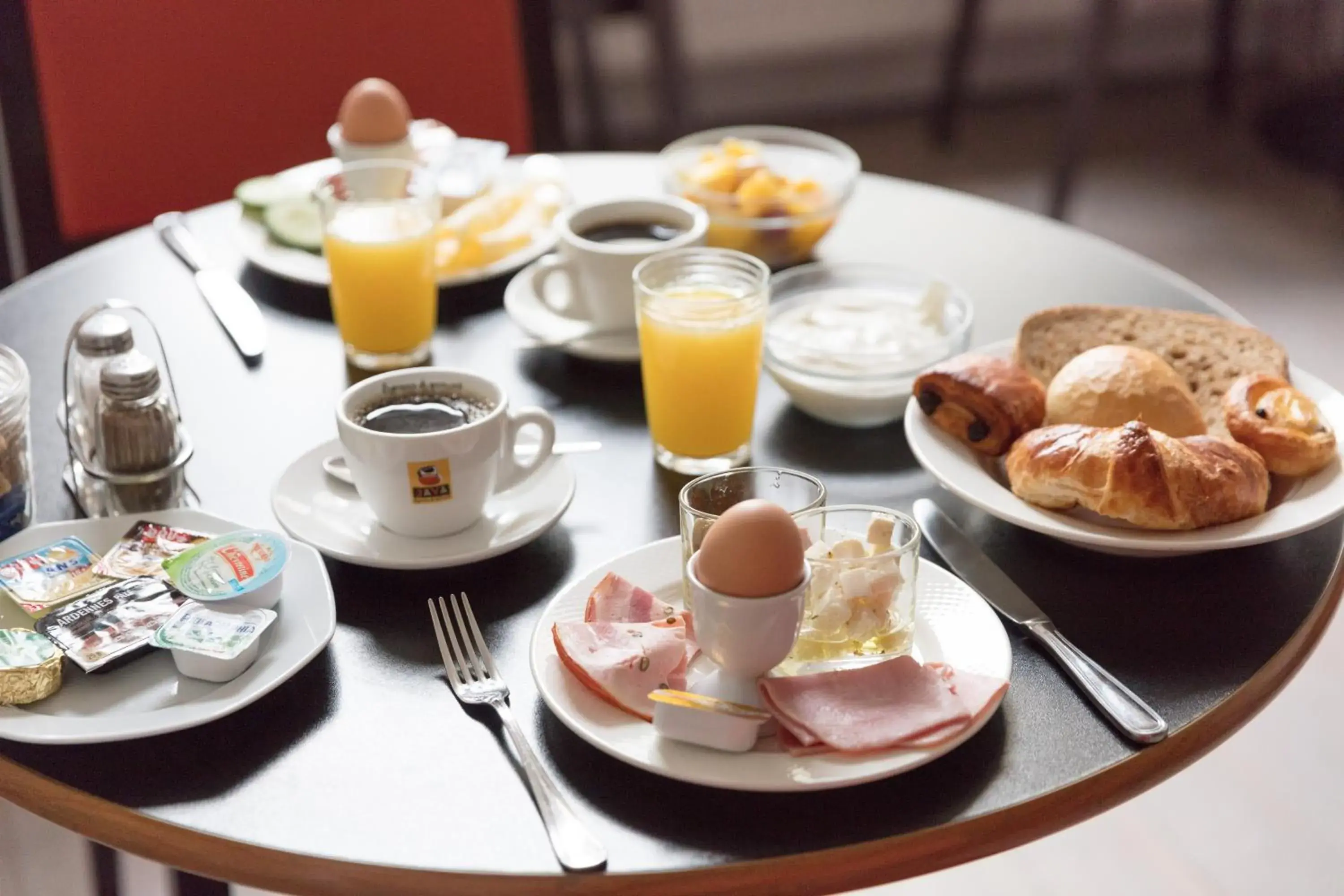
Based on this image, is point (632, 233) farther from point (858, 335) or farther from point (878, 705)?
point (878, 705)

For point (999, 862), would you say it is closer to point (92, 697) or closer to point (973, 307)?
point (973, 307)

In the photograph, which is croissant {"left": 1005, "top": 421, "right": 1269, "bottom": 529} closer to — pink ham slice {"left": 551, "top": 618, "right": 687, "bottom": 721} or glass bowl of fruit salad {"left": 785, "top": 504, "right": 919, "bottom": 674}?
glass bowl of fruit salad {"left": 785, "top": 504, "right": 919, "bottom": 674}

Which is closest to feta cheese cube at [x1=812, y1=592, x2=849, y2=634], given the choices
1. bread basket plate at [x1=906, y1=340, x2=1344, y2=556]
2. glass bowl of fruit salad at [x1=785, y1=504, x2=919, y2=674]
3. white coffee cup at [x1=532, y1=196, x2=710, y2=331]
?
glass bowl of fruit salad at [x1=785, y1=504, x2=919, y2=674]

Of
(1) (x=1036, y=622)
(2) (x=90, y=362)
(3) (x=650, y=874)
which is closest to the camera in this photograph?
(3) (x=650, y=874)

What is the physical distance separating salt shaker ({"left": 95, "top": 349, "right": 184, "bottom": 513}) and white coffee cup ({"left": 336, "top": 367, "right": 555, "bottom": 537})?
197 mm

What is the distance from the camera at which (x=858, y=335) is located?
1414 mm

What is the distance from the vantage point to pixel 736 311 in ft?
4.21

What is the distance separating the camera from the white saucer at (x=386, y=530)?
113 centimetres

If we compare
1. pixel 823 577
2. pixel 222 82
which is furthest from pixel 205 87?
pixel 823 577

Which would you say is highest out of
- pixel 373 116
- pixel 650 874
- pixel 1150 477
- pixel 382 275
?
pixel 373 116

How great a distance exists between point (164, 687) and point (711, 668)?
0.38 metres

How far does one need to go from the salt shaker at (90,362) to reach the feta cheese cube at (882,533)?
703 millimetres

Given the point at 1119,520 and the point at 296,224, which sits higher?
the point at 296,224

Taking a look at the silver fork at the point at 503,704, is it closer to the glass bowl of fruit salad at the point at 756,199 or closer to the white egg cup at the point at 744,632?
the white egg cup at the point at 744,632
